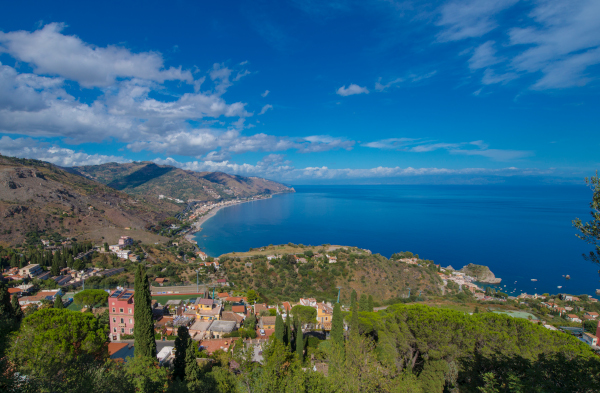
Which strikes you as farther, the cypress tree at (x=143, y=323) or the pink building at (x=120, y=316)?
the pink building at (x=120, y=316)

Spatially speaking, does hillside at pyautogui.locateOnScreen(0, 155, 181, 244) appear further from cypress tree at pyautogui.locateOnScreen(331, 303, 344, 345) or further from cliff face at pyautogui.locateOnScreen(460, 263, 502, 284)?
cliff face at pyautogui.locateOnScreen(460, 263, 502, 284)

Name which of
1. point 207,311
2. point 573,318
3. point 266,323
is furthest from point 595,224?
point 573,318

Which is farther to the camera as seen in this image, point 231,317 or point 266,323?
point 231,317

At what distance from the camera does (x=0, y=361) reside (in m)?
4.70

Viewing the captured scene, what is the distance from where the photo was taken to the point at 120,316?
15.2 m

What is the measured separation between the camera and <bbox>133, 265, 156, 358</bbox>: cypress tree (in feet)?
35.2

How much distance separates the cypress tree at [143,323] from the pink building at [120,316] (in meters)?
5.43

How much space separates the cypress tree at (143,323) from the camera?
10.7 m

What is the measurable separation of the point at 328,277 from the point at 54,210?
173 ft

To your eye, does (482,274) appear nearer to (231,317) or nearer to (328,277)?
(328,277)

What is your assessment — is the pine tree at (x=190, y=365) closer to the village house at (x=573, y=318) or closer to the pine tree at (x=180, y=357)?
the pine tree at (x=180, y=357)

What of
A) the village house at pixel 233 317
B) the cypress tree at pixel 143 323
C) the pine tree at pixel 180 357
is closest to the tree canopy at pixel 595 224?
the pine tree at pixel 180 357

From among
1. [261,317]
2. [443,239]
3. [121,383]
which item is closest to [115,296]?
[261,317]

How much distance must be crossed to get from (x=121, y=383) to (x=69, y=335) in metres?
4.91
